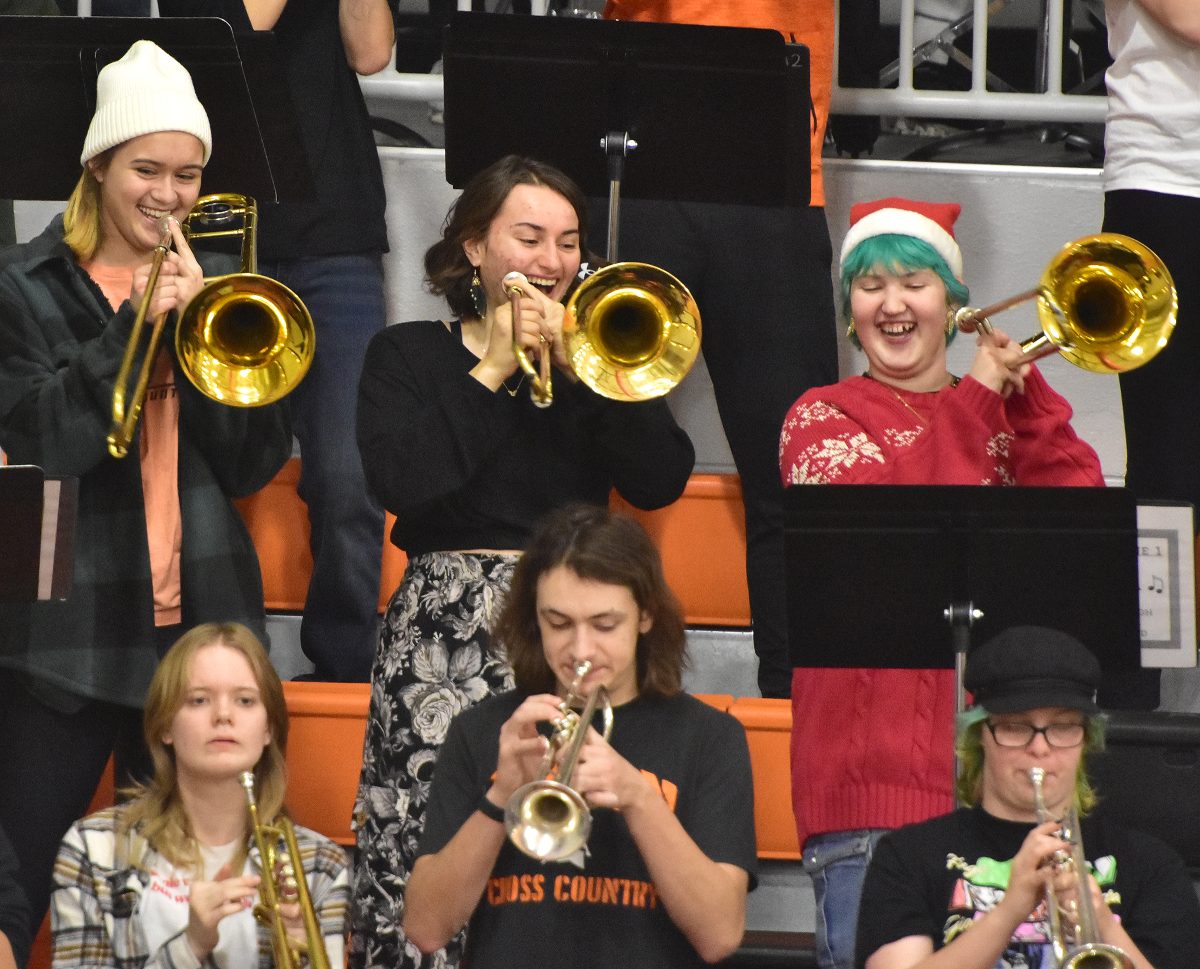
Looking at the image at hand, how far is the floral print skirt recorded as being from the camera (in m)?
3.32

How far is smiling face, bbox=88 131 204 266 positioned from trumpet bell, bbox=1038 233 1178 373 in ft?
4.93

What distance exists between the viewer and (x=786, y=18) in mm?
4570

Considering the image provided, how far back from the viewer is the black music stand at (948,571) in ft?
10.1

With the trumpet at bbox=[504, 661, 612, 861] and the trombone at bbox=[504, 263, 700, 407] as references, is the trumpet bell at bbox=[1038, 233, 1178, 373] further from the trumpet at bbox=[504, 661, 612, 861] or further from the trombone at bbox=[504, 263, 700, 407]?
the trumpet at bbox=[504, 661, 612, 861]

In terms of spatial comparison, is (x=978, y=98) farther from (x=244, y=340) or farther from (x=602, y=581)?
(x=602, y=581)

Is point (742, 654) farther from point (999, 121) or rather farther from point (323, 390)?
point (999, 121)

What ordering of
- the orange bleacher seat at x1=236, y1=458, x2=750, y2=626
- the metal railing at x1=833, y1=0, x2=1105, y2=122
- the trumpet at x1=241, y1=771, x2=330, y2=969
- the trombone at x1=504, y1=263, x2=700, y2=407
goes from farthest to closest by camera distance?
the metal railing at x1=833, y1=0, x2=1105, y2=122 → the orange bleacher seat at x1=236, y1=458, x2=750, y2=626 → the trombone at x1=504, y1=263, x2=700, y2=407 → the trumpet at x1=241, y1=771, x2=330, y2=969

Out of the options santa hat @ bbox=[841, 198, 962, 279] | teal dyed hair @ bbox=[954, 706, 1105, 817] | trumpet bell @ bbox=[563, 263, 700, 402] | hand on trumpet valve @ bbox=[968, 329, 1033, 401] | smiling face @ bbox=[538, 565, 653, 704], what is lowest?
teal dyed hair @ bbox=[954, 706, 1105, 817]

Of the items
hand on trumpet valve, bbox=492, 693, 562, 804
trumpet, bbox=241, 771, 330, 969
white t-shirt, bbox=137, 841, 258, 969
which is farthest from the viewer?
white t-shirt, bbox=137, 841, 258, 969

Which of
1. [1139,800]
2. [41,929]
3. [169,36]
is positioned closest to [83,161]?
[169,36]

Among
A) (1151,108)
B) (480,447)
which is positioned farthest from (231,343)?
(1151,108)

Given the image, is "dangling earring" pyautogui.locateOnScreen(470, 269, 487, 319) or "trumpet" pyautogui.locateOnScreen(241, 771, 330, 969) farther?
"dangling earring" pyautogui.locateOnScreen(470, 269, 487, 319)

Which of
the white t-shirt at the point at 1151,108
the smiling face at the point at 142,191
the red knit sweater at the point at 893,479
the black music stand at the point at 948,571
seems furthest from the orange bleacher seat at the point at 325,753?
the white t-shirt at the point at 1151,108

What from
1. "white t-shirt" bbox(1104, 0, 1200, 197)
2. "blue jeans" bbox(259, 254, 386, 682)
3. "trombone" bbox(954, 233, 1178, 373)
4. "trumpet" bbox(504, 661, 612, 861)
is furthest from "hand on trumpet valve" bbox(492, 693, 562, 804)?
"white t-shirt" bbox(1104, 0, 1200, 197)
